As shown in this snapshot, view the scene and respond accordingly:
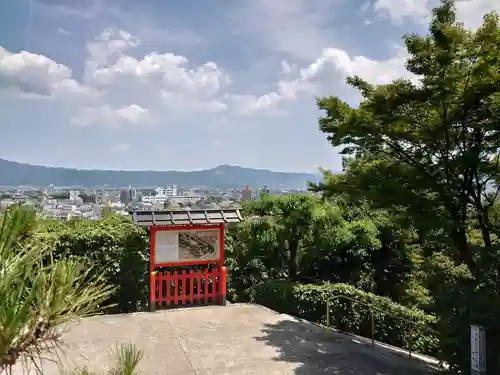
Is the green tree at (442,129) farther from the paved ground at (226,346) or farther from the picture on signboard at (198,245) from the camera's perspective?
the picture on signboard at (198,245)

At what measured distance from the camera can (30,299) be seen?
175 cm

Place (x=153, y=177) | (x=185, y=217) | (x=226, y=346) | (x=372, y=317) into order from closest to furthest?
(x=226, y=346) < (x=372, y=317) < (x=185, y=217) < (x=153, y=177)

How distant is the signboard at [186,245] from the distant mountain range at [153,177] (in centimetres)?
5649

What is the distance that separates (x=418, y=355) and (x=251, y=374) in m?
2.84

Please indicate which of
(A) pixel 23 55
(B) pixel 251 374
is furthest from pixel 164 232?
(A) pixel 23 55

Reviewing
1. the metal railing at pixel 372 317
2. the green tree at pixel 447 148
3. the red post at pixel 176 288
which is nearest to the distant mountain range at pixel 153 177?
the red post at pixel 176 288

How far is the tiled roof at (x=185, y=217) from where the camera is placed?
8727 millimetres

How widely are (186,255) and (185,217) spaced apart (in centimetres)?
88

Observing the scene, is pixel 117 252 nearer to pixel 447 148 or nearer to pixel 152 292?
pixel 152 292

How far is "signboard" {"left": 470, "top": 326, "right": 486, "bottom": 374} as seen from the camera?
14.8ft

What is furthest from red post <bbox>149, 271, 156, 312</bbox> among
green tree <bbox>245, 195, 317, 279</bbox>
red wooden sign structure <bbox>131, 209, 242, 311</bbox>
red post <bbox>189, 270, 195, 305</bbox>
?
green tree <bbox>245, 195, 317, 279</bbox>

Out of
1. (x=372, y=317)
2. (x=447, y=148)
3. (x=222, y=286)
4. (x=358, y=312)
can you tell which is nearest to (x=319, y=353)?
(x=372, y=317)

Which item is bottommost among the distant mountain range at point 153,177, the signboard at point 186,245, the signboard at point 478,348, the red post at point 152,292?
the red post at point 152,292

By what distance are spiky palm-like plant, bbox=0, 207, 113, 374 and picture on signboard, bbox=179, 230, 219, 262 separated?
7.10 m
